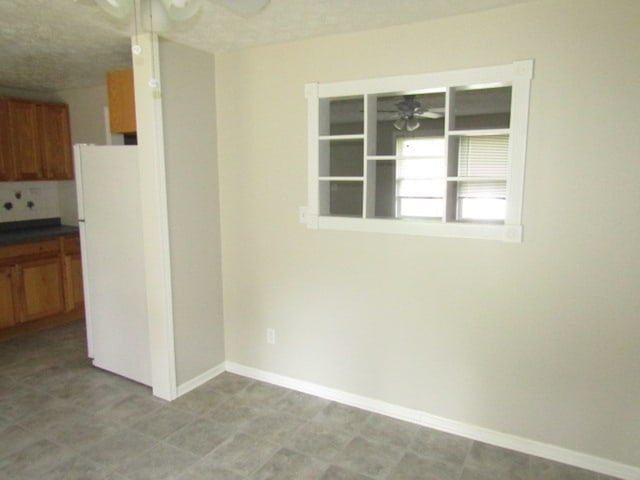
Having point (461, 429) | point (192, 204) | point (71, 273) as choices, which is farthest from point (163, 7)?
point (71, 273)

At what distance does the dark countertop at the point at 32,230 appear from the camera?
4064 millimetres

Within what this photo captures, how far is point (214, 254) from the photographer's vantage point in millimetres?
3312

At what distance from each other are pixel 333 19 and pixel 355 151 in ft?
15.6

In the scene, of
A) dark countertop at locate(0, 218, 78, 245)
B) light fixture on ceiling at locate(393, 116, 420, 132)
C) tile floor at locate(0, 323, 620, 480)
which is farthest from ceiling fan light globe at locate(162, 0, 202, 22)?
dark countertop at locate(0, 218, 78, 245)

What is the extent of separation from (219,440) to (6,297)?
2809 millimetres

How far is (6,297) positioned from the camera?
397cm

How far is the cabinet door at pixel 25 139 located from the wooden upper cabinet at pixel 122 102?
194 cm

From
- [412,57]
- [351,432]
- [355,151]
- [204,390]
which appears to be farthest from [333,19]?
[355,151]

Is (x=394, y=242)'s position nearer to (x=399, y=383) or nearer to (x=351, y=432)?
(x=399, y=383)

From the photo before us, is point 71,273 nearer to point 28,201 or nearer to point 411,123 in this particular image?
point 28,201

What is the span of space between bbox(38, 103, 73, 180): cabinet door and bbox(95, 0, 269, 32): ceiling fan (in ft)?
11.8

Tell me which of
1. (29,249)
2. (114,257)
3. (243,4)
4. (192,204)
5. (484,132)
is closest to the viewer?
(243,4)

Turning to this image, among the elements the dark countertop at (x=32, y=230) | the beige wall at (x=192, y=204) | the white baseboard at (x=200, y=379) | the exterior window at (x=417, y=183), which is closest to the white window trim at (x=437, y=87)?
the beige wall at (x=192, y=204)

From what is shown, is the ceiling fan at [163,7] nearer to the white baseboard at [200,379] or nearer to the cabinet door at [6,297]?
the white baseboard at [200,379]
